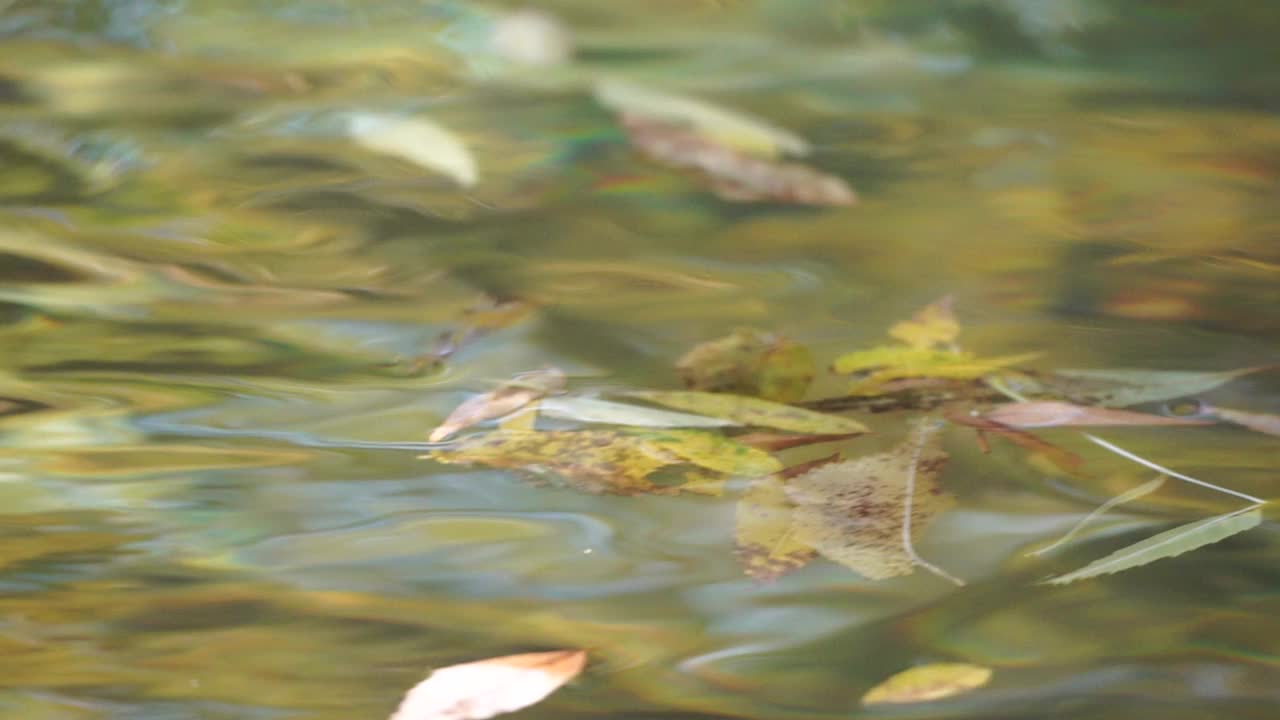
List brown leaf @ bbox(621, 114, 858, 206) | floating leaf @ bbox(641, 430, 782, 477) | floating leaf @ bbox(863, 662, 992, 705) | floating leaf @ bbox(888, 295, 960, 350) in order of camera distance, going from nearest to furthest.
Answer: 1. floating leaf @ bbox(863, 662, 992, 705)
2. floating leaf @ bbox(641, 430, 782, 477)
3. floating leaf @ bbox(888, 295, 960, 350)
4. brown leaf @ bbox(621, 114, 858, 206)

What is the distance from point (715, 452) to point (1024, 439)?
0.16m

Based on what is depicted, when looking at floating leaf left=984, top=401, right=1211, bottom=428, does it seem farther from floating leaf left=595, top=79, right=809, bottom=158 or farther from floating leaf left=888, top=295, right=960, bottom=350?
floating leaf left=595, top=79, right=809, bottom=158

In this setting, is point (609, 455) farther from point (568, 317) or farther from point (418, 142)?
point (418, 142)

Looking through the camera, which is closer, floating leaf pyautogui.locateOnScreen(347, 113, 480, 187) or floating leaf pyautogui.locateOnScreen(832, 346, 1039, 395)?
floating leaf pyautogui.locateOnScreen(832, 346, 1039, 395)

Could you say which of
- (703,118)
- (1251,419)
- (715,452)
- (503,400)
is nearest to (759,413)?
(715,452)

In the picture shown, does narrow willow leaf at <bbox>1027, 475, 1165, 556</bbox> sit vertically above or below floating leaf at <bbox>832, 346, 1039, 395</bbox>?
below

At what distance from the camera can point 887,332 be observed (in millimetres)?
746

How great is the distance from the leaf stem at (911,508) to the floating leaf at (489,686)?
0.51ft

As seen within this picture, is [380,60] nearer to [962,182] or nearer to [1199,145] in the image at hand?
[962,182]

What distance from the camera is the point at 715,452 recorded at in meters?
0.62

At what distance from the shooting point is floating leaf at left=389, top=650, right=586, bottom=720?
18.5 inches

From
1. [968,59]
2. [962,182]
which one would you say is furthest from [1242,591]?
[968,59]

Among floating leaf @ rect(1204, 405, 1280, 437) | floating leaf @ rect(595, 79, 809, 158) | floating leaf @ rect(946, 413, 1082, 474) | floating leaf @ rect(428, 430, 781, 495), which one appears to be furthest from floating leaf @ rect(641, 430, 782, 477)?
floating leaf @ rect(595, 79, 809, 158)

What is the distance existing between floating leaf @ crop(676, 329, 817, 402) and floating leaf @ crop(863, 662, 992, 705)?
8.4 inches
